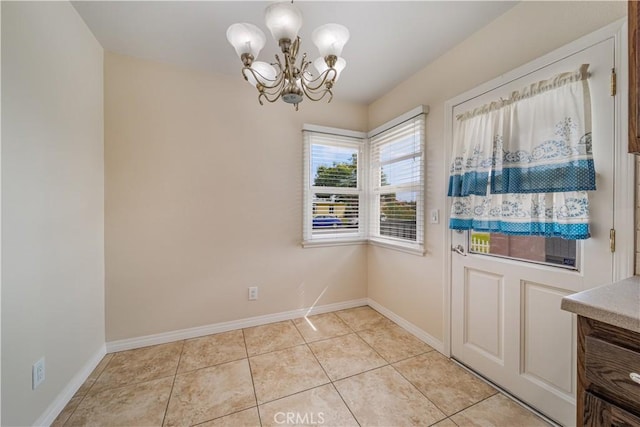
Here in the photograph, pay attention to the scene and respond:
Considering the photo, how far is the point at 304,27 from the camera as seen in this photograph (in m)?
1.76

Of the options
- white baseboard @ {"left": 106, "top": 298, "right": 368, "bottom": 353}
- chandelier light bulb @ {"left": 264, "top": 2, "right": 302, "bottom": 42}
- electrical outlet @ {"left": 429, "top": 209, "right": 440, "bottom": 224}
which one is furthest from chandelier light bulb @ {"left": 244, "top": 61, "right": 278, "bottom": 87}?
white baseboard @ {"left": 106, "top": 298, "right": 368, "bottom": 353}

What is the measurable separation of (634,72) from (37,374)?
9.90ft

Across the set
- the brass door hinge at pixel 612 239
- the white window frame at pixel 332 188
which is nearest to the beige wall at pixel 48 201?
the white window frame at pixel 332 188

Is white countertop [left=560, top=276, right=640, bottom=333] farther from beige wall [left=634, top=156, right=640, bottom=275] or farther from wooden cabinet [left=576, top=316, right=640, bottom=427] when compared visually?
beige wall [left=634, top=156, right=640, bottom=275]

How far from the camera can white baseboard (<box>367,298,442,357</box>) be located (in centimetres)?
208

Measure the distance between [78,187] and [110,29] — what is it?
3.93ft

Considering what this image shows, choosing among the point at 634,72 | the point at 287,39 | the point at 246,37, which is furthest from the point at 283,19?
the point at 634,72

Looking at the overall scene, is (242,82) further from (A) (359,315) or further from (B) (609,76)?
(A) (359,315)

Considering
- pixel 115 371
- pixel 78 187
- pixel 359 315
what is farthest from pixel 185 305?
pixel 359 315

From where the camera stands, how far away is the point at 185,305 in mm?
2270

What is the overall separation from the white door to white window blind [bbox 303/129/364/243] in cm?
125

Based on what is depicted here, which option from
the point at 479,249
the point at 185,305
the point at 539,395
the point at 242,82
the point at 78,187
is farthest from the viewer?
the point at 242,82

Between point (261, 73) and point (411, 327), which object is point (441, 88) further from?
point (411, 327)

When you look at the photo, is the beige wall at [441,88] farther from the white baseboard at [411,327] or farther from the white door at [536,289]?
the white door at [536,289]
